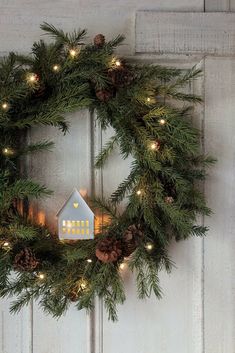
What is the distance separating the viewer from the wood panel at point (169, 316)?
1184mm

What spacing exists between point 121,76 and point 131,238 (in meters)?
0.40

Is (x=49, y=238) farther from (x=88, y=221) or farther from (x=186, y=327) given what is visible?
(x=186, y=327)

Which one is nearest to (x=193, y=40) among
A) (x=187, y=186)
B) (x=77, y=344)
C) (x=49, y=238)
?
(x=187, y=186)

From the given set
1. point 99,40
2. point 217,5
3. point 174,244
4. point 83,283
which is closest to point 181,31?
point 217,5

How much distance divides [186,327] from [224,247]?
26cm

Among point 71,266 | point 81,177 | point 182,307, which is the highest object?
point 81,177

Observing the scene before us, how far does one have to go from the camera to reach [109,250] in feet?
3.34

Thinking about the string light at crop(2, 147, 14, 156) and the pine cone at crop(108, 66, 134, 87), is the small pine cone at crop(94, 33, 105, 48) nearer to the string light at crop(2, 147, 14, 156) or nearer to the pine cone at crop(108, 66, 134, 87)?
the pine cone at crop(108, 66, 134, 87)

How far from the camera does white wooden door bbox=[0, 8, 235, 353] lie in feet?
3.70

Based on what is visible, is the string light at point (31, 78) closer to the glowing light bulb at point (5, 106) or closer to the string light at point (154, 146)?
the glowing light bulb at point (5, 106)

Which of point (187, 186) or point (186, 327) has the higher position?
point (187, 186)

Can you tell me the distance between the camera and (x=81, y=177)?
117cm

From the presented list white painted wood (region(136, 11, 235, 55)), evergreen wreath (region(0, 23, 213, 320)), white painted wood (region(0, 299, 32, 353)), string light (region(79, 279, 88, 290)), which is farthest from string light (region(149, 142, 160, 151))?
white painted wood (region(0, 299, 32, 353))

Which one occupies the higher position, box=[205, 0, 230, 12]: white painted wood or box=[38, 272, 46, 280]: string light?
box=[205, 0, 230, 12]: white painted wood
